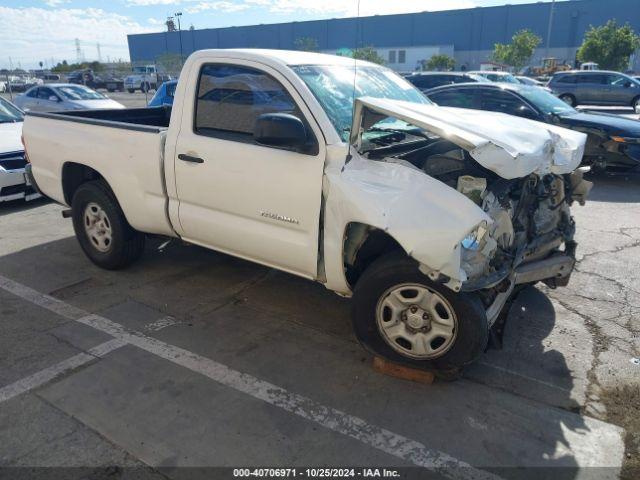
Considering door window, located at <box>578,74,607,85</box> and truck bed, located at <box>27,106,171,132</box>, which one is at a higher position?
truck bed, located at <box>27,106,171,132</box>

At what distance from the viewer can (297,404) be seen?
10.2 ft

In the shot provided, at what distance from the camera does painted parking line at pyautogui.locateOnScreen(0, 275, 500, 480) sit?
2.67 m

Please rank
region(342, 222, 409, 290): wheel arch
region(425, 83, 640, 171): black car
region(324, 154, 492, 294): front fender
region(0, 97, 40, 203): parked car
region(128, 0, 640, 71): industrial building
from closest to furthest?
region(324, 154, 492, 294): front fender
region(342, 222, 409, 290): wheel arch
region(0, 97, 40, 203): parked car
region(425, 83, 640, 171): black car
region(128, 0, 640, 71): industrial building

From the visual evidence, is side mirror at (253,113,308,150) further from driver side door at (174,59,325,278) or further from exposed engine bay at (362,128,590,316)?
exposed engine bay at (362,128,590,316)

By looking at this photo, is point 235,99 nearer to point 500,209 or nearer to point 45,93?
point 500,209

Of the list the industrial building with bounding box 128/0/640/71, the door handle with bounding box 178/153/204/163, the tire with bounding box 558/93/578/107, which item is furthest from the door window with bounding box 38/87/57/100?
the industrial building with bounding box 128/0/640/71

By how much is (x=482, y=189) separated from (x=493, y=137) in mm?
324

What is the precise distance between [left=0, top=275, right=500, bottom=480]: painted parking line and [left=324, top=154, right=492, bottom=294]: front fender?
941 millimetres

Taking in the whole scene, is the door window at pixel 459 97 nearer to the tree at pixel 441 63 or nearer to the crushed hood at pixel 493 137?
the crushed hood at pixel 493 137

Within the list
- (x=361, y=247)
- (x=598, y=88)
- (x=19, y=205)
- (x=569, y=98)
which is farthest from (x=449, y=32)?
(x=361, y=247)

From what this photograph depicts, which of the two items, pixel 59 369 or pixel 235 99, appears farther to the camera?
pixel 235 99

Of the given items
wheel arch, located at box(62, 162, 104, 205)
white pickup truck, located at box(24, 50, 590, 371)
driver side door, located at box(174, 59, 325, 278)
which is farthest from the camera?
wheel arch, located at box(62, 162, 104, 205)

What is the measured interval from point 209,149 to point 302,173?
0.92 meters

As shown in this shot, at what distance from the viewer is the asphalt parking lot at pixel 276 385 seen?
8.90 feet
